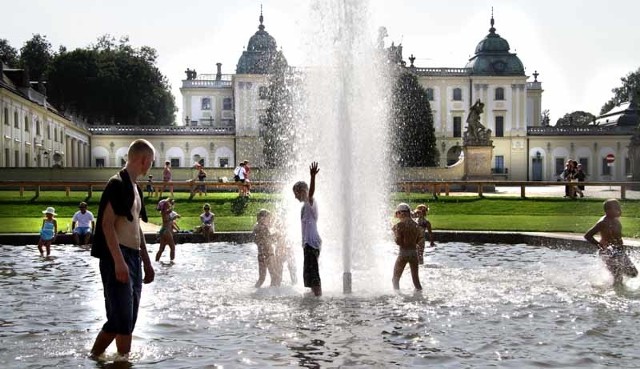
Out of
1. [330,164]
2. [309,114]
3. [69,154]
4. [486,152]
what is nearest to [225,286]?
[330,164]

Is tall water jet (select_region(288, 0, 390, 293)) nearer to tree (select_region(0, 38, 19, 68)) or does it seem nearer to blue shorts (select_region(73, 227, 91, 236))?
blue shorts (select_region(73, 227, 91, 236))

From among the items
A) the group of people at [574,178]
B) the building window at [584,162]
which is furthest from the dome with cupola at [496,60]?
the group of people at [574,178]

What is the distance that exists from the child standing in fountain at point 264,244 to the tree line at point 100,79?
71657 mm

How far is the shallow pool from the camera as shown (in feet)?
25.3

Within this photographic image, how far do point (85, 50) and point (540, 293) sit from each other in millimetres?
78497

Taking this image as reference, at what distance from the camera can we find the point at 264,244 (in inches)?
477

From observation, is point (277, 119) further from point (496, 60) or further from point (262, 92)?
point (496, 60)

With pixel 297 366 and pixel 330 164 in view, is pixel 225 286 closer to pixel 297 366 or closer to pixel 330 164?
pixel 330 164

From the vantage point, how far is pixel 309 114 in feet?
54.2

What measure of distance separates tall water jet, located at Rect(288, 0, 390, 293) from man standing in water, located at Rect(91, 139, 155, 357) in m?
6.15

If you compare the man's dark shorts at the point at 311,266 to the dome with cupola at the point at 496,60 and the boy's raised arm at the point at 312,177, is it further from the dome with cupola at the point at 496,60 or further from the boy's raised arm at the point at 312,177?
the dome with cupola at the point at 496,60

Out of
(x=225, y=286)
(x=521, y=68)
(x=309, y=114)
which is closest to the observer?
(x=225, y=286)

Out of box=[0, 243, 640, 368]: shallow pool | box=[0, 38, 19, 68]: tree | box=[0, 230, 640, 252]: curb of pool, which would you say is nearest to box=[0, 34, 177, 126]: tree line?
box=[0, 38, 19, 68]: tree

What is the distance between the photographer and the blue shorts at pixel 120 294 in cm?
698
